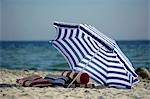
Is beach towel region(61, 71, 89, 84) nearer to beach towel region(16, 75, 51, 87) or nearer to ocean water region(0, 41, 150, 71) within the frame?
beach towel region(16, 75, 51, 87)

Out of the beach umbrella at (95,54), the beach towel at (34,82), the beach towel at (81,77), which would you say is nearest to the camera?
the beach umbrella at (95,54)

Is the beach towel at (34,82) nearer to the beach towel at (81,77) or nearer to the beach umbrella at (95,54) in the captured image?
the beach towel at (81,77)

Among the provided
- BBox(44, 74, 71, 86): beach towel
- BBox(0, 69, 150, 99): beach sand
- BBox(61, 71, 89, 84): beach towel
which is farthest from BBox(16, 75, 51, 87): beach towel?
BBox(61, 71, 89, 84): beach towel

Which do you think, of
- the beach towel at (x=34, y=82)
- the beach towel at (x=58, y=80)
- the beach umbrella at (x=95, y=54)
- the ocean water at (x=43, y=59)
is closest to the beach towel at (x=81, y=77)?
the beach towel at (x=58, y=80)

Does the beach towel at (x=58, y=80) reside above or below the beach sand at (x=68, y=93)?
above

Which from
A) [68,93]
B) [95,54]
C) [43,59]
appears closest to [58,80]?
[68,93]

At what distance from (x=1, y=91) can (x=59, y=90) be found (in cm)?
138

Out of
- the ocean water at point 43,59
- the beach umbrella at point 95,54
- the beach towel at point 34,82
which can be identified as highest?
the ocean water at point 43,59

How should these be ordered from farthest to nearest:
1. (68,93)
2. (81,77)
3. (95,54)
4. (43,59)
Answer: (43,59)
(81,77)
(95,54)
(68,93)

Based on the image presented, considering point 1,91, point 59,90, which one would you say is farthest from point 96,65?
point 1,91

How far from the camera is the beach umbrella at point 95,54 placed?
809cm

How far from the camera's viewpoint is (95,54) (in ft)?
27.9

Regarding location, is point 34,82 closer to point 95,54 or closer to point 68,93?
point 68,93

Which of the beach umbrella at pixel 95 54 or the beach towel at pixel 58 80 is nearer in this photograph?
the beach umbrella at pixel 95 54
